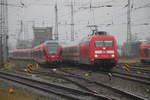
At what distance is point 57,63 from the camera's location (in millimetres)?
32188

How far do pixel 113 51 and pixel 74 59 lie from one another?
7.37m

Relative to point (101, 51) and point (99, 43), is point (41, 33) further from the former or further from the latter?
point (101, 51)

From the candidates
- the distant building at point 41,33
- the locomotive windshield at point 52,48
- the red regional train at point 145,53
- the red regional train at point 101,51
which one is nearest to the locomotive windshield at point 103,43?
the red regional train at point 101,51

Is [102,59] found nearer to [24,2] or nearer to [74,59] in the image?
[74,59]

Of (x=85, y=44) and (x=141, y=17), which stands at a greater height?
(x=141, y=17)

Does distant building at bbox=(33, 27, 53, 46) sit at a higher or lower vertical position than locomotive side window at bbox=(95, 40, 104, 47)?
higher

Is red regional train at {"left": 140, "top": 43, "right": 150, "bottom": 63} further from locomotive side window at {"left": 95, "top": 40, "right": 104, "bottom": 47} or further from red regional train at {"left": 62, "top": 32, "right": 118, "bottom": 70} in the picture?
locomotive side window at {"left": 95, "top": 40, "right": 104, "bottom": 47}

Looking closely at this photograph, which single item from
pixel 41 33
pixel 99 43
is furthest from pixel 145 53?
pixel 41 33

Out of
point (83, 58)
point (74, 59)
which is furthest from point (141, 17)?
point (83, 58)

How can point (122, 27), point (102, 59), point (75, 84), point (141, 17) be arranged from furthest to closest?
point (122, 27) < point (141, 17) < point (102, 59) < point (75, 84)

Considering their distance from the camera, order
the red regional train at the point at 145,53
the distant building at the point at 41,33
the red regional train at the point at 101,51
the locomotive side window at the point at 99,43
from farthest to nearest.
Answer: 1. the distant building at the point at 41,33
2. the red regional train at the point at 145,53
3. the locomotive side window at the point at 99,43
4. the red regional train at the point at 101,51

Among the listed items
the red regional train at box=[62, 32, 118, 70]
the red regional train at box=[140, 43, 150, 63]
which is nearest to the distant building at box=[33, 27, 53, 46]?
the red regional train at box=[140, 43, 150, 63]

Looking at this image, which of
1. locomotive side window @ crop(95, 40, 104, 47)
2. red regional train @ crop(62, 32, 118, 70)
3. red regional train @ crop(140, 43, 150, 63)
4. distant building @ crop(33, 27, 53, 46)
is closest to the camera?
red regional train @ crop(62, 32, 118, 70)

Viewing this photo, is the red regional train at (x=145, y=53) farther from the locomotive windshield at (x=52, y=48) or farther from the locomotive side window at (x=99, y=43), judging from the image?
the locomotive windshield at (x=52, y=48)
